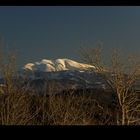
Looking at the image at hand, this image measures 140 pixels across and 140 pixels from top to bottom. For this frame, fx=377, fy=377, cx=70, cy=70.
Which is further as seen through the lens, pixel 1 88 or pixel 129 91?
pixel 129 91

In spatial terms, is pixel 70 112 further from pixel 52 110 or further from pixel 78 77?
pixel 78 77

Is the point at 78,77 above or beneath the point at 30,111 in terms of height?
above

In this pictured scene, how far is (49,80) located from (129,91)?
11.6 feet

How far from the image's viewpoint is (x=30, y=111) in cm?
1182

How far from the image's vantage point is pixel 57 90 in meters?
12.6

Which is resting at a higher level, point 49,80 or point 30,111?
point 49,80
